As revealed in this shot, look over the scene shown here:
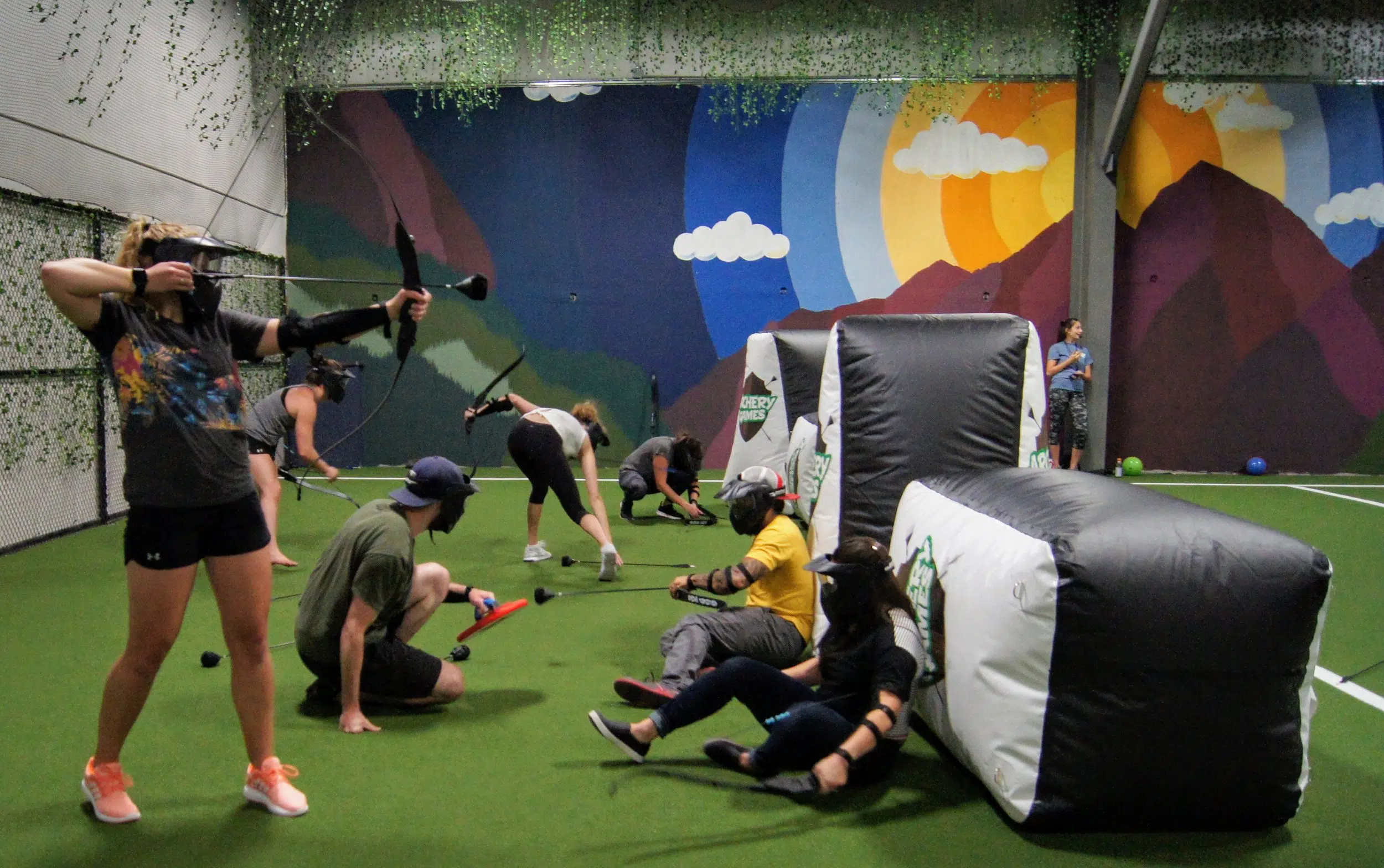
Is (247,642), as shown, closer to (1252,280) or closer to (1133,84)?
(1133,84)

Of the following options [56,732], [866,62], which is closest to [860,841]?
[56,732]

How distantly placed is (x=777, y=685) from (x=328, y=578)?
1615 mm

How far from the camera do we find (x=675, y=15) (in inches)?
439

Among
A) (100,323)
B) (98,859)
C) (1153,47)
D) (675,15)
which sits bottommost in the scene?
(98,859)

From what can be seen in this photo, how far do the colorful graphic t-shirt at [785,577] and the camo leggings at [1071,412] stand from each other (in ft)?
23.4

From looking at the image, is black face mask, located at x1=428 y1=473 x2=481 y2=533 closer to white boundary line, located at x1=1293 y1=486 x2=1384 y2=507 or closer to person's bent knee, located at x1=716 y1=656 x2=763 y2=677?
person's bent knee, located at x1=716 y1=656 x2=763 y2=677

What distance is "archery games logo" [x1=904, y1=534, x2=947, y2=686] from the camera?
344 cm

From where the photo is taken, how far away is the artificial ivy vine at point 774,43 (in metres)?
10.9

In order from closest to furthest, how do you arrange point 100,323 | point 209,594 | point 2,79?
point 100,323 < point 209,594 < point 2,79

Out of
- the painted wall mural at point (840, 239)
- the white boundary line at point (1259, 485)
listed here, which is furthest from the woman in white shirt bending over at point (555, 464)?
the white boundary line at point (1259, 485)

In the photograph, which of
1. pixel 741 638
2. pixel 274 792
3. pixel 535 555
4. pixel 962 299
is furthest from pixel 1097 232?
pixel 274 792

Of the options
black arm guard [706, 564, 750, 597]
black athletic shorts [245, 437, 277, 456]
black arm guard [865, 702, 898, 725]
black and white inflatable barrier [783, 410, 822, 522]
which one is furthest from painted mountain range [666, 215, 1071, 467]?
black arm guard [865, 702, 898, 725]

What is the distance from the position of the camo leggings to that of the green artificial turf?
558 cm

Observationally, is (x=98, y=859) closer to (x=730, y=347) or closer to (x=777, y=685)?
(x=777, y=685)
